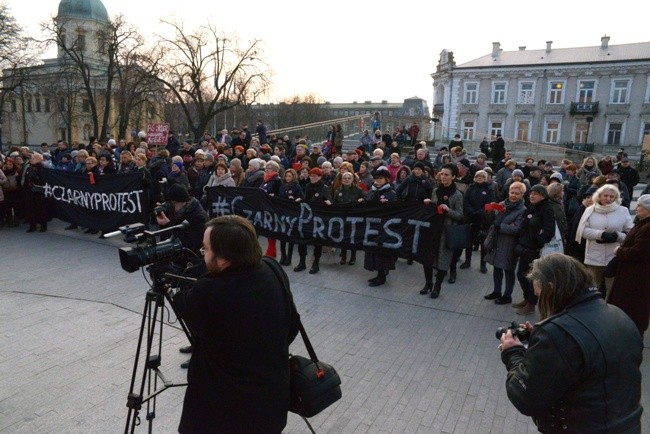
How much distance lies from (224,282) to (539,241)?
5353 millimetres

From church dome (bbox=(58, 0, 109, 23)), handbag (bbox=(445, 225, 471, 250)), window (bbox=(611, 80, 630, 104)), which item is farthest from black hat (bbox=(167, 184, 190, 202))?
A: church dome (bbox=(58, 0, 109, 23))

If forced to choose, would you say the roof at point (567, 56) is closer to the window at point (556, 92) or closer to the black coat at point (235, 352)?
the window at point (556, 92)

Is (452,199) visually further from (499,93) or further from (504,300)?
(499,93)

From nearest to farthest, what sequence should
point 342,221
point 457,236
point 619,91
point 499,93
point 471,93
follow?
point 457,236 < point 342,221 < point 619,91 < point 499,93 < point 471,93

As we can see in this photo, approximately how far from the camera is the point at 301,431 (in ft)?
13.0

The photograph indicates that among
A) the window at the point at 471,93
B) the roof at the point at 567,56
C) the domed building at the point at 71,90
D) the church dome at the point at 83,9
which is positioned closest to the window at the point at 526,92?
the roof at the point at 567,56

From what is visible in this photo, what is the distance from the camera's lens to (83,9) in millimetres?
60531

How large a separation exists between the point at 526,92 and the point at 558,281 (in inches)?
2177

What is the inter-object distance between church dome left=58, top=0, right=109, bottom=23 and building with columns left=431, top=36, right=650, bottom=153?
46.4 m

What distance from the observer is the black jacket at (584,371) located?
2.19m

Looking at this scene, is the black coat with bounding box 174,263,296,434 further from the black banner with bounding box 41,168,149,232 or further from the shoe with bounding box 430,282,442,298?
the black banner with bounding box 41,168,149,232

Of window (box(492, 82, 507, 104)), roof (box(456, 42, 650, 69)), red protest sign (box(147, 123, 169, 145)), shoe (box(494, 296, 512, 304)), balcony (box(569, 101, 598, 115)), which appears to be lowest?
Answer: shoe (box(494, 296, 512, 304))

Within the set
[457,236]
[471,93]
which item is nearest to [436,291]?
[457,236]

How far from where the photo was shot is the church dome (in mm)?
59688
